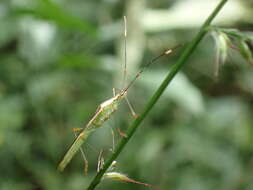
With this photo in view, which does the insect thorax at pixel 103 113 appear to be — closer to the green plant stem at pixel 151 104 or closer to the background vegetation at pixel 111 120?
the green plant stem at pixel 151 104

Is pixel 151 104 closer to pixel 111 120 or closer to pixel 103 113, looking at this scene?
pixel 103 113

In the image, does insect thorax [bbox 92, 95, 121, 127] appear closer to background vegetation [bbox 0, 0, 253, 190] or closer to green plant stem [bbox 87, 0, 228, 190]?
green plant stem [bbox 87, 0, 228, 190]

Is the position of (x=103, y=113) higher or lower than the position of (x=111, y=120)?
higher

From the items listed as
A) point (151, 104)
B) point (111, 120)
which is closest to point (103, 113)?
point (151, 104)

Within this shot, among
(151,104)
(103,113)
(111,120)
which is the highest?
(151,104)

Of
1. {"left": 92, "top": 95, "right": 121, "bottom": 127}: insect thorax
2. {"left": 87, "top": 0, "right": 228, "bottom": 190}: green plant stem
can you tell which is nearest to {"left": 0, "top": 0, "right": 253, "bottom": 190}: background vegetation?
{"left": 92, "top": 95, "right": 121, "bottom": 127}: insect thorax

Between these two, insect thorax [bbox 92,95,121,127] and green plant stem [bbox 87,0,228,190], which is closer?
green plant stem [bbox 87,0,228,190]

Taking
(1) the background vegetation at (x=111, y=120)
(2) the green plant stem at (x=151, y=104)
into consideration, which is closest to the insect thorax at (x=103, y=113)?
(2) the green plant stem at (x=151, y=104)

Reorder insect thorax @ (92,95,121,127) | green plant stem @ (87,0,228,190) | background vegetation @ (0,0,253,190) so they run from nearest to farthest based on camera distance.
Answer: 1. green plant stem @ (87,0,228,190)
2. insect thorax @ (92,95,121,127)
3. background vegetation @ (0,0,253,190)
